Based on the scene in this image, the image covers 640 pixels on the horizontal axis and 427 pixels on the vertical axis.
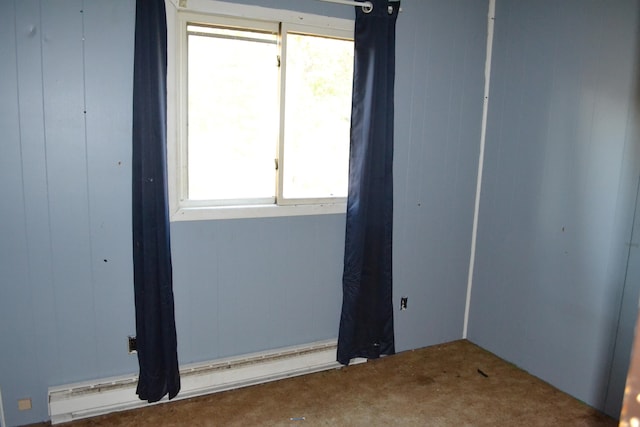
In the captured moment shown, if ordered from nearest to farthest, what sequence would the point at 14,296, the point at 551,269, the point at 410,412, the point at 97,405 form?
1. the point at 14,296
2. the point at 97,405
3. the point at 410,412
4. the point at 551,269

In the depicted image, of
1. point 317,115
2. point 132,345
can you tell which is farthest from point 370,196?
point 132,345

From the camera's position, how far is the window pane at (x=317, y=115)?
2.74 m

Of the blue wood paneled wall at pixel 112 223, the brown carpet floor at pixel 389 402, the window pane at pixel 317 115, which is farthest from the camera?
the window pane at pixel 317 115

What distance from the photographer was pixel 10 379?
2271 millimetres

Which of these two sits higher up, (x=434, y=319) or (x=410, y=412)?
(x=434, y=319)

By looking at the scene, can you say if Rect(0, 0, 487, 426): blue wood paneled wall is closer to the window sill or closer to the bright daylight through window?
the window sill

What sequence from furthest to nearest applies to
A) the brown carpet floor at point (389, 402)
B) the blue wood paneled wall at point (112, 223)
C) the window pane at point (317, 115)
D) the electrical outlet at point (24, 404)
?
1. the window pane at point (317, 115)
2. the brown carpet floor at point (389, 402)
3. the electrical outlet at point (24, 404)
4. the blue wood paneled wall at point (112, 223)

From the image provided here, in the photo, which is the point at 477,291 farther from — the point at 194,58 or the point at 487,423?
the point at 194,58

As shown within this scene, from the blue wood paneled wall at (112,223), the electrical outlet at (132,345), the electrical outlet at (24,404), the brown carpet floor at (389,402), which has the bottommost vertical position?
the brown carpet floor at (389,402)

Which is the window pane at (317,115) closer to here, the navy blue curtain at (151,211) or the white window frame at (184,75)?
the white window frame at (184,75)

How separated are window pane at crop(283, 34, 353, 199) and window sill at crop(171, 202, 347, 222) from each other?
9cm

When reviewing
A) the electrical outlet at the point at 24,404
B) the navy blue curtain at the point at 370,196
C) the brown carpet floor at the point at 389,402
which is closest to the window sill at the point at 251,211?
the navy blue curtain at the point at 370,196

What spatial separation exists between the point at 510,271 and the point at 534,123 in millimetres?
1016

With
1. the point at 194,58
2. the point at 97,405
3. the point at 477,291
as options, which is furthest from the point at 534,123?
the point at 97,405
